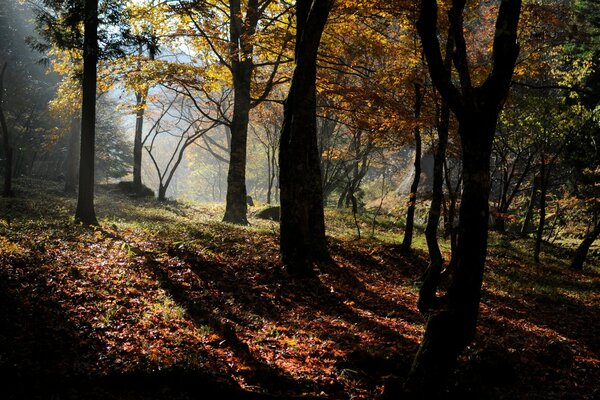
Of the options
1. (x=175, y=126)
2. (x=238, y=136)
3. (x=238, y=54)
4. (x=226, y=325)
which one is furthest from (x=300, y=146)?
(x=175, y=126)

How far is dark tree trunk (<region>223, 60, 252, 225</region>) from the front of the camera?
1566 centimetres

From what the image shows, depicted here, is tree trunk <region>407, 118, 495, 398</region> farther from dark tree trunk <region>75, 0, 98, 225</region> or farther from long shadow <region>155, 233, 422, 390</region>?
dark tree trunk <region>75, 0, 98, 225</region>

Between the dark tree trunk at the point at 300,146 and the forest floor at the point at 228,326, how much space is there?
2.21 feet

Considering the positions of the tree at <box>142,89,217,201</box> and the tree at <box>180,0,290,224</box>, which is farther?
the tree at <box>142,89,217,201</box>

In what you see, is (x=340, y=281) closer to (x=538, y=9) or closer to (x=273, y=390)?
(x=273, y=390)

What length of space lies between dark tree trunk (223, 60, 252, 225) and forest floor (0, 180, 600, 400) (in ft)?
15.2

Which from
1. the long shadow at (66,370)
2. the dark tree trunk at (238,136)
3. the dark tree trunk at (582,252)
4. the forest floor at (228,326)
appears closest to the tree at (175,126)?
the dark tree trunk at (238,136)

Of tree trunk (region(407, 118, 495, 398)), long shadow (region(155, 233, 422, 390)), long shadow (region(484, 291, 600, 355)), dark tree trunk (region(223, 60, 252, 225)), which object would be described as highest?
dark tree trunk (region(223, 60, 252, 225))

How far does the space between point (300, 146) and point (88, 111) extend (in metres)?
7.36

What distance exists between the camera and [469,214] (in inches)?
172

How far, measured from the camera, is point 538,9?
1202 centimetres

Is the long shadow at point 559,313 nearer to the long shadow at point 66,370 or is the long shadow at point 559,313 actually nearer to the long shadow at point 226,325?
the long shadow at point 226,325

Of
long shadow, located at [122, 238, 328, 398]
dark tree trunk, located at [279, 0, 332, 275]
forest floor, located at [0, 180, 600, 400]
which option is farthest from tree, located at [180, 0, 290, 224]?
long shadow, located at [122, 238, 328, 398]

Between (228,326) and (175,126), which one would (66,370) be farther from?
(175,126)
